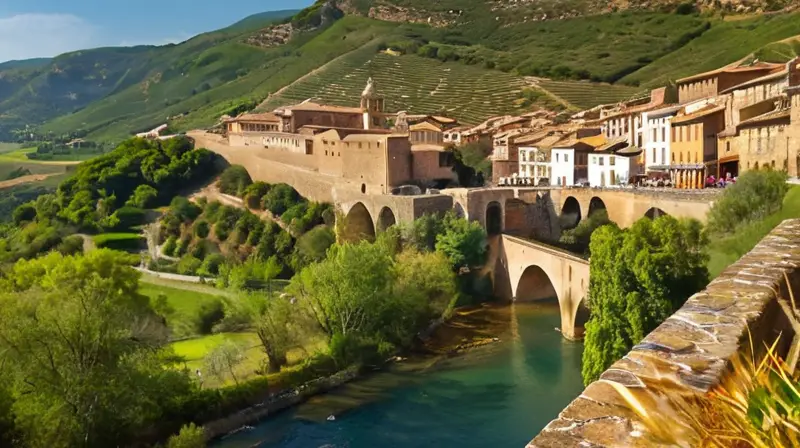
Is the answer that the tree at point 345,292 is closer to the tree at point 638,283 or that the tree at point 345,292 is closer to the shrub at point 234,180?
the tree at point 638,283

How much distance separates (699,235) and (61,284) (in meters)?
17.8

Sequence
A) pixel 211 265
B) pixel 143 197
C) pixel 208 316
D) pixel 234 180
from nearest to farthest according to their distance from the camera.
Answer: pixel 208 316 < pixel 211 265 < pixel 234 180 < pixel 143 197

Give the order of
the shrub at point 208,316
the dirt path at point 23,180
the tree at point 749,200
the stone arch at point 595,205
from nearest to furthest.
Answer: the tree at point 749,200, the shrub at point 208,316, the stone arch at point 595,205, the dirt path at point 23,180

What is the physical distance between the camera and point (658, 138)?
2994cm

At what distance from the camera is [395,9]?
10788cm

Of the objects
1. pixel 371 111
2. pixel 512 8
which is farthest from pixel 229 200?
pixel 512 8

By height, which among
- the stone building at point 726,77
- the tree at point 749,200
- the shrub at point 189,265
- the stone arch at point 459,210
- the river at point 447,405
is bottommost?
the river at point 447,405

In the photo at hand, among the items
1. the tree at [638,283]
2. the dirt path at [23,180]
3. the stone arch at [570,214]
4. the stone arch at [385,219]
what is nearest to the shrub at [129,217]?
the stone arch at [385,219]

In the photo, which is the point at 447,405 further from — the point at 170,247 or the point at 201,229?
the point at 170,247

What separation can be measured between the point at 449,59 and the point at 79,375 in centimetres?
6283

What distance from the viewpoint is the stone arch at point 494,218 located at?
31.9m

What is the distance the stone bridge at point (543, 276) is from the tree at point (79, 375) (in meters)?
12.1

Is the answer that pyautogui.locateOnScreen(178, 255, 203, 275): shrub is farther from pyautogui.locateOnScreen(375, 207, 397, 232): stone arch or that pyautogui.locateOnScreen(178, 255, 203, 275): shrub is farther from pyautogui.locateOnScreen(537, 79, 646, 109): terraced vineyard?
pyautogui.locateOnScreen(537, 79, 646, 109): terraced vineyard

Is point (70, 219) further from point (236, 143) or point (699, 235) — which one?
point (699, 235)
